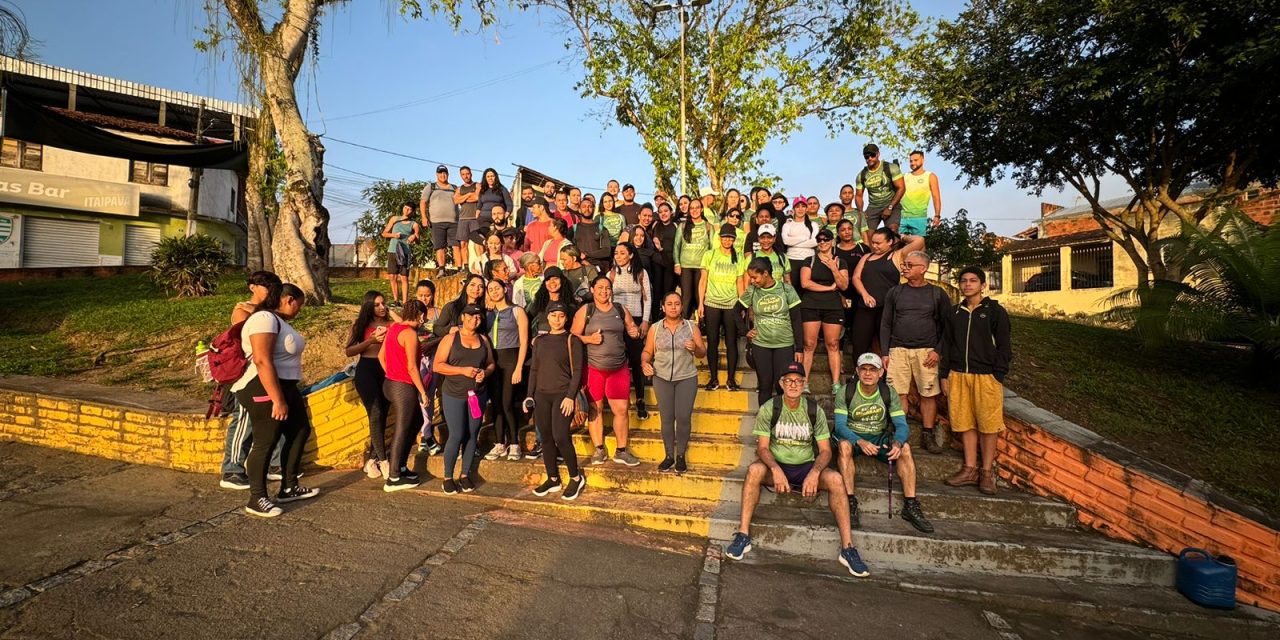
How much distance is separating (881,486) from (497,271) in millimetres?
4618

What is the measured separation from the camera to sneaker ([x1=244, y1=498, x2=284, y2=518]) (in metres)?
4.61

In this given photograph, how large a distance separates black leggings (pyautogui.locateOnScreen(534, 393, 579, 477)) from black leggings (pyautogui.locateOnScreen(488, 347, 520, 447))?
0.61 metres

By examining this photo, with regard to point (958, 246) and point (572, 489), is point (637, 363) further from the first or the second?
point (958, 246)

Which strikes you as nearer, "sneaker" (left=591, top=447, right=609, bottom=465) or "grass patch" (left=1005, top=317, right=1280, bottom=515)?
"grass patch" (left=1005, top=317, right=1280, bottom=515)

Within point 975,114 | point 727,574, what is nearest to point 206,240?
point 727,574

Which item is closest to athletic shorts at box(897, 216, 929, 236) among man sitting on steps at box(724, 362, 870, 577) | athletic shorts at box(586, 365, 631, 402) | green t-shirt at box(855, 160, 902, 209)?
green t-shirt at box(855, 160, 902, 209)

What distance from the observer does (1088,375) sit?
7.02m

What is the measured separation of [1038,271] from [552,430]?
2667cm

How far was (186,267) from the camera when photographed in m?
11.2

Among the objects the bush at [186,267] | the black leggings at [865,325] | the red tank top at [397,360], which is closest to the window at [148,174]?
the bush at [186,267]

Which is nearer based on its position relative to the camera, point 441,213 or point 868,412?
point 868,412

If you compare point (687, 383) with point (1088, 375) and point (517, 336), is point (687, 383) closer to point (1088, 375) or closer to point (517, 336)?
point (517, 336)

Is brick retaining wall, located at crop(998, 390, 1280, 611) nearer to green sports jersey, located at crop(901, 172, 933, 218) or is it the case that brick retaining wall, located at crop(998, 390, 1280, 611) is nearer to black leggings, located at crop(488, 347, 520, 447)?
green sports jersey, located at crop(901, 172, 933, 218)

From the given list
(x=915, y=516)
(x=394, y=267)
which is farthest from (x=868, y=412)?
(x=394, y=267)
